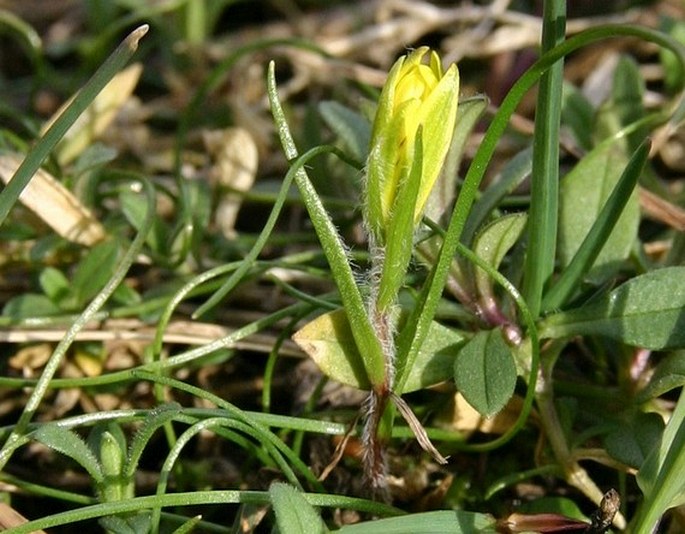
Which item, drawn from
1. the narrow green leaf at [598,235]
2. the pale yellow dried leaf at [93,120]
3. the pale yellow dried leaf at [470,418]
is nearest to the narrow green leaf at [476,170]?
the narrow green leaf at [598,235]

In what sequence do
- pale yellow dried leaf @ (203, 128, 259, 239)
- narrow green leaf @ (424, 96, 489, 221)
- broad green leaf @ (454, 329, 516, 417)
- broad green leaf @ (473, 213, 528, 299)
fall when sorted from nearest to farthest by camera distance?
broad green leaf @ (454, 329, 516, 417) < broad green leaf @ (473, 213, 528, 299) < narrow green leaf @ (424, 96, 489, 221) < pale yellow dried leaf @ (203, 128, 259, 239)

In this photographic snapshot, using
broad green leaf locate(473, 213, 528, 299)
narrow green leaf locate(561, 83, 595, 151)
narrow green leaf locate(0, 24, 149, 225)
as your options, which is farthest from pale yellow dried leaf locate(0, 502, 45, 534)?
narrow green leaf locate(561, 83, 595, 151)

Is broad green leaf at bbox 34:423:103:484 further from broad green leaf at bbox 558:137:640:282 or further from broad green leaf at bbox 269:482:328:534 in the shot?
broad green leaf at bbox 558:137:640:282

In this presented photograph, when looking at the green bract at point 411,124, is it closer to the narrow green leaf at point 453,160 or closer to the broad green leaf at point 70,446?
the narrow green leaf at point 453,160

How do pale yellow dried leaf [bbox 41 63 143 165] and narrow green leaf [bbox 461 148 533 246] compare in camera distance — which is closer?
narrow green leaf [bbox 461 148 533 246]

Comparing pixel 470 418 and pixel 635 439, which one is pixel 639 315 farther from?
pixel 470 418

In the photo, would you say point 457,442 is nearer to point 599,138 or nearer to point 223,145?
A: point 599,138
